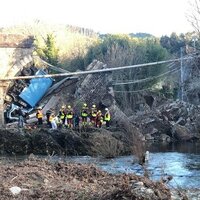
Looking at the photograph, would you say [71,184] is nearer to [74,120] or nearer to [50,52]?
[74,120]

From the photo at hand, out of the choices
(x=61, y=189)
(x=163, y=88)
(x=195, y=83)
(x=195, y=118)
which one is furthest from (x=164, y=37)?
(x=61, y=189)

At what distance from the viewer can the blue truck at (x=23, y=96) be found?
114 feet

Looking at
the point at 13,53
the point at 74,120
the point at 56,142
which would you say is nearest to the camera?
the point at 56,142

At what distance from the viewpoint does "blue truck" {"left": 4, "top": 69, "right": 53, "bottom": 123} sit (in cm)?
3475

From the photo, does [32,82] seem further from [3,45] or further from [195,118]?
[195,118]

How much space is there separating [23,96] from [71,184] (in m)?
24.8

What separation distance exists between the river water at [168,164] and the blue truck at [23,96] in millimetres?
10953

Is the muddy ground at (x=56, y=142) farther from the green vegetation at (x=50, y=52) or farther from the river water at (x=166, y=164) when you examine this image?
the green vegetation at (x=50, y=52)

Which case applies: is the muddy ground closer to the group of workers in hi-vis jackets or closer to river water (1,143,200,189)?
river water (1,143,200,189)

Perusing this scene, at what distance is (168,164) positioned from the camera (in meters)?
21.5

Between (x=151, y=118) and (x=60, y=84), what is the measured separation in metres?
8.90

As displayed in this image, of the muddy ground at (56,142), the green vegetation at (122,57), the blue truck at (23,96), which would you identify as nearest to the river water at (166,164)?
the muddy ground at (56,142)

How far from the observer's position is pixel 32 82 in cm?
3669

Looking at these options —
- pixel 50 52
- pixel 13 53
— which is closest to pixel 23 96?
pixel 13 53
